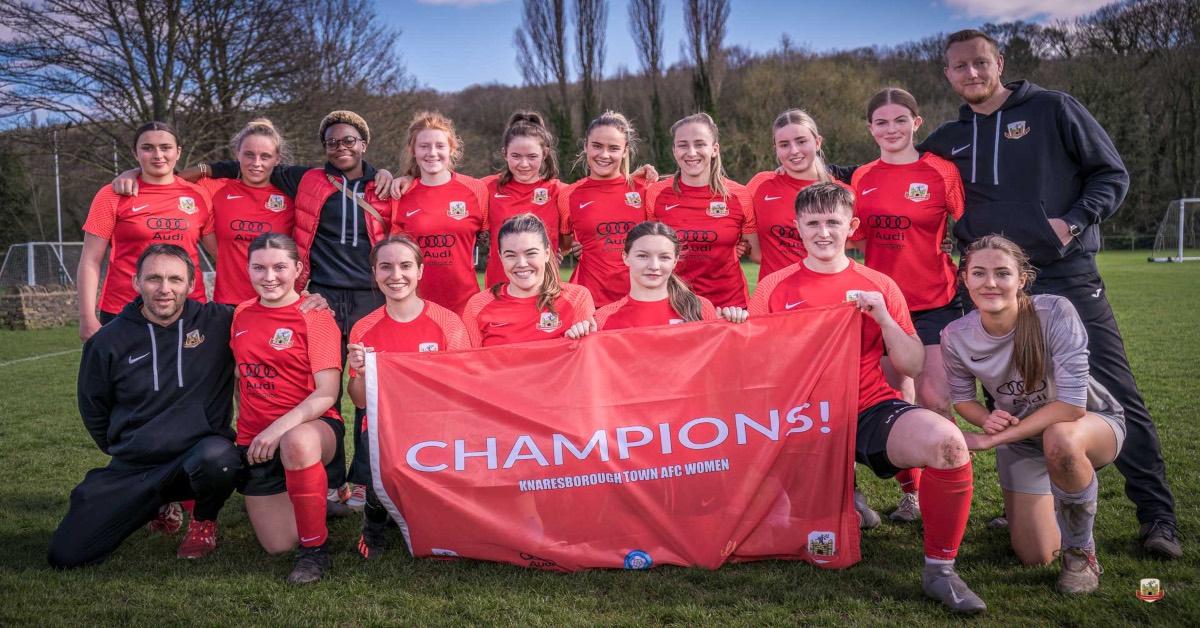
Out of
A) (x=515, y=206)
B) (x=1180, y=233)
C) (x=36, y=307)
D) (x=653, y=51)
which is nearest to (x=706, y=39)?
(x=653, y=51)

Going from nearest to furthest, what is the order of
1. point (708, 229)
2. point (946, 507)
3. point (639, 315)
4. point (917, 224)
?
point (946, 507) < point (639, 315) < point (917, 224) < point (708, 229)

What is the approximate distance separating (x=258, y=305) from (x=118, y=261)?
4.82 feet

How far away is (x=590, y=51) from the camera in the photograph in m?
44.6

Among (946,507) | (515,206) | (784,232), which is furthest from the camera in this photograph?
(515,206)

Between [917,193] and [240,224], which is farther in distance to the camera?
[240,224]

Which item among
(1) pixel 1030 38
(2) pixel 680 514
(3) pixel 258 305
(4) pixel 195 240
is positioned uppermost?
(1) pixel 1030 38

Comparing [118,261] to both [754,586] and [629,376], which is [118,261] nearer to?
[629,376]

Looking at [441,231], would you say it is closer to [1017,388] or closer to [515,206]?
[515,206]

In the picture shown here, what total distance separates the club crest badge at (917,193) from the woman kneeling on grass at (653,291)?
145 centimetres

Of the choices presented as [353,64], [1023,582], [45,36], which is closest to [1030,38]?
[353,64]

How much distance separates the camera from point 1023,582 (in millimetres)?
3506

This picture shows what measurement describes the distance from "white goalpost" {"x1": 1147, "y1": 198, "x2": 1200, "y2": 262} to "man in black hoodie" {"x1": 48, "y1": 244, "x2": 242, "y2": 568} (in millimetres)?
36710

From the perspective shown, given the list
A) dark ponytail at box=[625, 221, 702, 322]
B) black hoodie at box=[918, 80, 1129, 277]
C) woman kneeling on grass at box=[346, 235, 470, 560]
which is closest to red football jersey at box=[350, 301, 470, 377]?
woman kneeling on grass at box=[346, 235, 470, 560]

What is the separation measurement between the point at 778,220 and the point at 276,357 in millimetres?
3176
